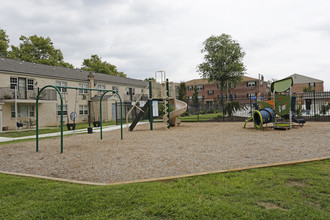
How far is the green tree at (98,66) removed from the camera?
48.0 m

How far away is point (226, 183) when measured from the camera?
3.78 metres

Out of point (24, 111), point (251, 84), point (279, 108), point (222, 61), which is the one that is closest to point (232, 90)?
point (251, 84)

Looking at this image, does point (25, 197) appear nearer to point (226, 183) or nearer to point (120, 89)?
point (226, 183)

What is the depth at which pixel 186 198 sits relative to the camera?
10.4 ft

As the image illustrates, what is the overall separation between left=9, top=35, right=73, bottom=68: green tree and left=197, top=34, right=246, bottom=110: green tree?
2866 centimetres

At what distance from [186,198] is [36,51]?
43591 mm

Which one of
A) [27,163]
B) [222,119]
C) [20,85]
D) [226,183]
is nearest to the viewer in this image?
[226,183]

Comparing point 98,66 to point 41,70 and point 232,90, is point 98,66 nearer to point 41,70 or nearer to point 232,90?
point 41,70

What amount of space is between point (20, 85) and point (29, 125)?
466 cm

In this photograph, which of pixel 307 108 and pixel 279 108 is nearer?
pixel 279 108

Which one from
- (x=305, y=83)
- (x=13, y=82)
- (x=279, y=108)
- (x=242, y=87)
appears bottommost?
(x=279, y=108)

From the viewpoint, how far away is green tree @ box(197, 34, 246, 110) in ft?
156

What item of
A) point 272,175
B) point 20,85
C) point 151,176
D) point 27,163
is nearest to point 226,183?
point 272,175

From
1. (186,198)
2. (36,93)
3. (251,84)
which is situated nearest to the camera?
(186,198)
